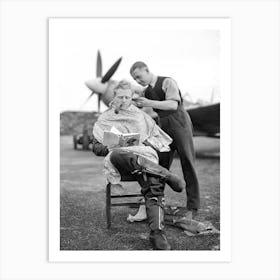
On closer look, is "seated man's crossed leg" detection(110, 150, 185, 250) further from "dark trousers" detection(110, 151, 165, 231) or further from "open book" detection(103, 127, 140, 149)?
"open book" detection(103, 127, 140, 149)

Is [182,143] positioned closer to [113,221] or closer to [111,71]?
[113,221]

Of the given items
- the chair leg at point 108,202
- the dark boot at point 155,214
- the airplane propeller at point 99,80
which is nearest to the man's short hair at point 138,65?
the airplane propeller at point 99,80

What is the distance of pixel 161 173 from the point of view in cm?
260

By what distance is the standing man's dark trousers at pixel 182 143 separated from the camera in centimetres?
296

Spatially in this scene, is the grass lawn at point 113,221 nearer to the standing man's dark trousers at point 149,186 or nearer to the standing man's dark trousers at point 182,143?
the standing man's dark trousers at point 182,143

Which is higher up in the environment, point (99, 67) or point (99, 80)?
point (99, 67)

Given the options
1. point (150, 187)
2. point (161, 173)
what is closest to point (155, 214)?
point (150, 187)

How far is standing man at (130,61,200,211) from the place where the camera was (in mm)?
2910

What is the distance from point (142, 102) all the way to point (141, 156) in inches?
19.8
